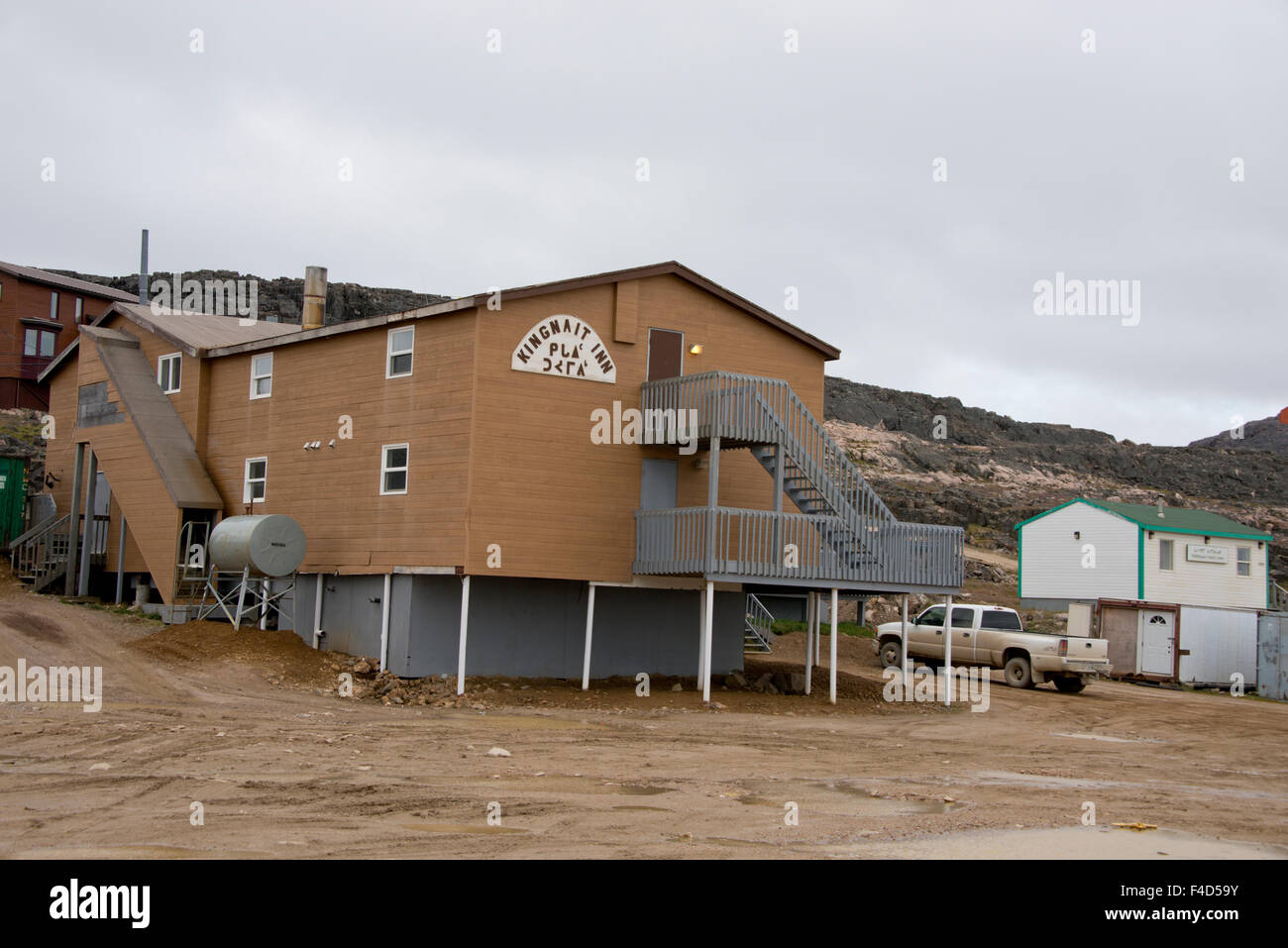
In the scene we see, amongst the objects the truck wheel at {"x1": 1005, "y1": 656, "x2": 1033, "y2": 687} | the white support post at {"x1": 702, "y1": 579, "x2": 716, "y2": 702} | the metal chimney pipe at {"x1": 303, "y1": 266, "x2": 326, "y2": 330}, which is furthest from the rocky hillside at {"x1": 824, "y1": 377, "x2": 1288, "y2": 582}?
the white support post at {"x1": 702, "y1": 579, "x2": 716, "y2": 702}

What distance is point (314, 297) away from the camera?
1240 inches

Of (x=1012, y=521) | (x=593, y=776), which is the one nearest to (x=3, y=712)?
(x=593, y=776)

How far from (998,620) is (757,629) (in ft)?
19.9

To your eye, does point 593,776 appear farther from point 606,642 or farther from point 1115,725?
point 1115,725

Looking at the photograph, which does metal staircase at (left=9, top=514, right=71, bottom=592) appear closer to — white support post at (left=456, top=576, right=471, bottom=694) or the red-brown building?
white support post at (left=456, top=576, right=471, bottom=694)

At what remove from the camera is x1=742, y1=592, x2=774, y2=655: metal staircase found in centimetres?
3219

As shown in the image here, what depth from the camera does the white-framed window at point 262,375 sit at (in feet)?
92.6

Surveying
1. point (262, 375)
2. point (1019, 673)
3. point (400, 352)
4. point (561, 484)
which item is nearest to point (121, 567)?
point (262, 375)

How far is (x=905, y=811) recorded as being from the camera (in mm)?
12398

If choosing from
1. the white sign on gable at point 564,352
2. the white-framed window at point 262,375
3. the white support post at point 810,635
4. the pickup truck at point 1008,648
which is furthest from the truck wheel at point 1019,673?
the white-framed window at point 262,375

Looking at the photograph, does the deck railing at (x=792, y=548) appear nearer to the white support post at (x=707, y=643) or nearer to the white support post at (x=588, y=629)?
the white support post at (x=707, y=643)

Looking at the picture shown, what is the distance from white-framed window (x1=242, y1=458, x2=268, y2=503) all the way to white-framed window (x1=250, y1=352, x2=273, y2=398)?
145cm

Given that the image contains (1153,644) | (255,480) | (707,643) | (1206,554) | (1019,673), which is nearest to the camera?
(707,643)

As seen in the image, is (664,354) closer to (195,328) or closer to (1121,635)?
(195,328)
